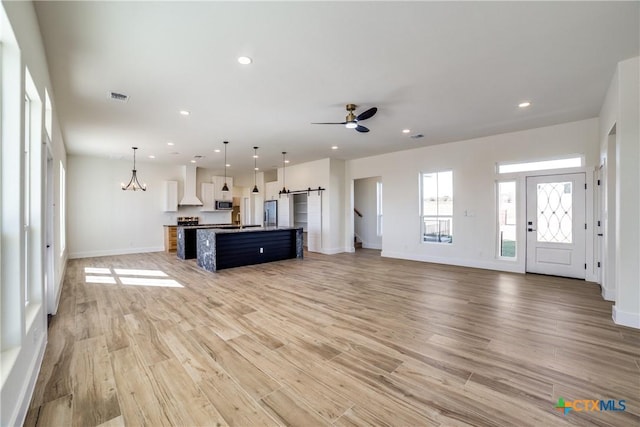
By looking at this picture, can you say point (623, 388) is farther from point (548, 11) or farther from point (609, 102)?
point (609, 102)

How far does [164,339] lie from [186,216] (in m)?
7.72

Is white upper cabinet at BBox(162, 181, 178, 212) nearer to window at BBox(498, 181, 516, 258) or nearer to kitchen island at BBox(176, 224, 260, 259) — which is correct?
kitchen island at BBox(176, 224, 260, 259)

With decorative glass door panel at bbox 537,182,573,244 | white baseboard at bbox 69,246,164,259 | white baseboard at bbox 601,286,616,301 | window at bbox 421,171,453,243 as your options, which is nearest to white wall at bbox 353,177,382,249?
window at bbox 421,171,453,243

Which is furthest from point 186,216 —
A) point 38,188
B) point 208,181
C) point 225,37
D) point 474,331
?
point 474,331

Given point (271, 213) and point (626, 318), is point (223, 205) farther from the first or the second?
point (626, 318)

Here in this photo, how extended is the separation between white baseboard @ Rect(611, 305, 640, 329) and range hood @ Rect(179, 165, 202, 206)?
10.2 metres

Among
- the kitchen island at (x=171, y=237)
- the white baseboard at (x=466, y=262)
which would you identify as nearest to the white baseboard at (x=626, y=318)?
the white baseboard at (x=466, y=262)

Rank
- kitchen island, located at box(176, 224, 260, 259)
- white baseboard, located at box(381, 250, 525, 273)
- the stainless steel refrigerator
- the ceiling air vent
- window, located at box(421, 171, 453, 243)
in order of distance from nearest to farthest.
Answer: the ceiling air vent < white baseboard, located at box(381, 250, 525, 273) < window, located at box(421, 171, 453, 243) < kitchen island, located at box(176, 224, 260, 259) < the stainless steel refrigerator

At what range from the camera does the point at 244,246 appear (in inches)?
259

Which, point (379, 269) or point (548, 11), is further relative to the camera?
point (379, 269)

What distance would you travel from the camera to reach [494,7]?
2.21 meters

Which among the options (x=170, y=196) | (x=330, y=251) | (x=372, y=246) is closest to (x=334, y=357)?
(x=330, y=251)

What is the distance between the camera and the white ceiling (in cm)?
227

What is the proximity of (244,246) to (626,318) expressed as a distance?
633 centimetres
